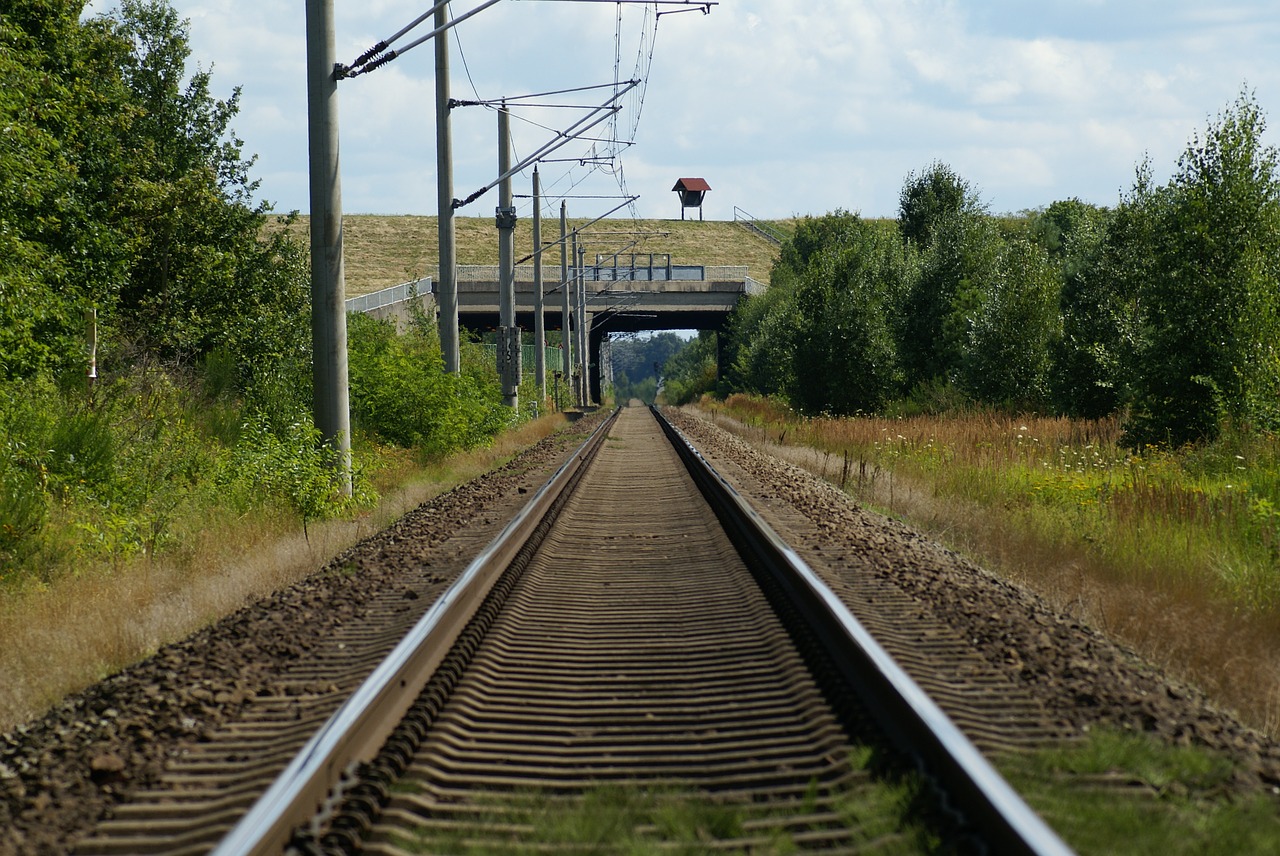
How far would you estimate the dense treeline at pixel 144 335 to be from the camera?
41.1ft

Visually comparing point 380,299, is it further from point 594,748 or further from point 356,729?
point 356,729

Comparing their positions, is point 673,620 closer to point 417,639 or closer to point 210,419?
point 417,639

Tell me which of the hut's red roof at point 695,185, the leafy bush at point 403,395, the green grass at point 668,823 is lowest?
the green grass at point 668,823

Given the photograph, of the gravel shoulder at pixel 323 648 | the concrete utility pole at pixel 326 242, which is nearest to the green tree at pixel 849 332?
the concrete utility pole at pixel 326 242

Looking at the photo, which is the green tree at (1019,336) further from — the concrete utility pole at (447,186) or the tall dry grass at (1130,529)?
the concrete utility pole at (447,186)

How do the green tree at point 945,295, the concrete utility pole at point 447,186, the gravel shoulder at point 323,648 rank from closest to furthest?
the gravel shoulder at point 323,648
the concrete utility pole at point 447,186
the green tree at point 945,295

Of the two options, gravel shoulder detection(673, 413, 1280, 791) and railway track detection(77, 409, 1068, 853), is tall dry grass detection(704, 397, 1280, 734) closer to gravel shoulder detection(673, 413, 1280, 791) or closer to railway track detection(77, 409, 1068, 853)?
gravel shoulder detection(673, 413, 1280, 791)

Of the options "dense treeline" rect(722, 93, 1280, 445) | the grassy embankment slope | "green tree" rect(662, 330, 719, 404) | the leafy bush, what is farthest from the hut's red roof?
the leafy bush

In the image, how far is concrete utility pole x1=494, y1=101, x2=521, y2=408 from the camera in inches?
1313

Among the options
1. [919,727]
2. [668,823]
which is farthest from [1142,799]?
[668,823]

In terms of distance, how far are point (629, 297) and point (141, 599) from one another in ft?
252

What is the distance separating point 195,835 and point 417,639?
7.63 ft

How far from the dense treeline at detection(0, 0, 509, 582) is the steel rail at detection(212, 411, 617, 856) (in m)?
4.92

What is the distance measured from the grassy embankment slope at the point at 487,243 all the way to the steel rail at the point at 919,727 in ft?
417
